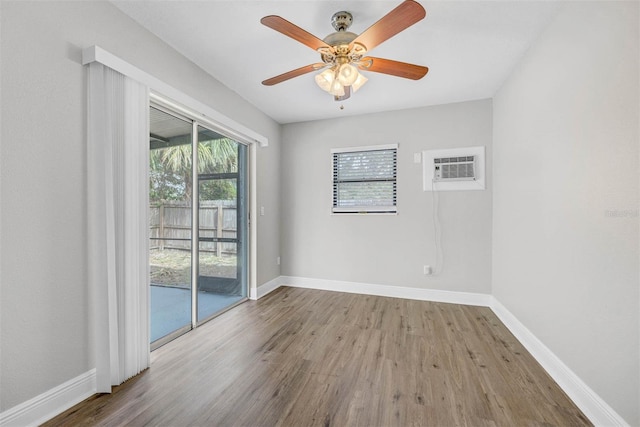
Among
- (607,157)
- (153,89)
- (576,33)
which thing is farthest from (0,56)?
(576,33)

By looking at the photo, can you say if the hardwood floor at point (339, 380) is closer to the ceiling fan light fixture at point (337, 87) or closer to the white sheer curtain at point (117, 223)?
the white sheer curtain at point (117, 223)

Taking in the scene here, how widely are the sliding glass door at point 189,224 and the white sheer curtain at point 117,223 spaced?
335 millimetres

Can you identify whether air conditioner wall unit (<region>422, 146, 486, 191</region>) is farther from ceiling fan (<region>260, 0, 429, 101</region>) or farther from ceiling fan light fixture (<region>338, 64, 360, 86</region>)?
ceiling fan light fixture (<region>338, 64, 360, 86</region>)

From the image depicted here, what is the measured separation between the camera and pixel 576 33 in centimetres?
168

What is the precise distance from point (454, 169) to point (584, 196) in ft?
6.00

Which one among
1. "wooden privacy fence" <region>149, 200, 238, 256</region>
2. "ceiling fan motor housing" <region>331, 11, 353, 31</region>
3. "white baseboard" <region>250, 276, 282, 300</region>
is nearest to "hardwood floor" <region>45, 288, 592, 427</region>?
"white baseboard" <region>250, 276, 282, 300</region>

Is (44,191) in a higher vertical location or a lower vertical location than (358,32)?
lower

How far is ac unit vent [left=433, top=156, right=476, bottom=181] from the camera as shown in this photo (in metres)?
3.29

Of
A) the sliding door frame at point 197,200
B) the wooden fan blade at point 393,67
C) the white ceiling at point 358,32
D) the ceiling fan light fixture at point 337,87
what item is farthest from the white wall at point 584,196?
the sliding door frame at point 197,200

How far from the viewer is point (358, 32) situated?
209 cm

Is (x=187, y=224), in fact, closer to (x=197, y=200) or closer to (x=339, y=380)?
(x=197, y=200)

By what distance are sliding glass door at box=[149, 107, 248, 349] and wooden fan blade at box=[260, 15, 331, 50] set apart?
137 cm

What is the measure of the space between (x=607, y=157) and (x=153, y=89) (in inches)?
119

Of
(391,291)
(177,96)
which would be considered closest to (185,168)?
(177,96)
